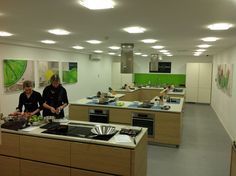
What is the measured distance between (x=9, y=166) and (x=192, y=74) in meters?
9.26

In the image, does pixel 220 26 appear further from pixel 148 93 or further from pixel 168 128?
pixel 148 93

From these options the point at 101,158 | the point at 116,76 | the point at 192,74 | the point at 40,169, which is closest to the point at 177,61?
the point at 192,74

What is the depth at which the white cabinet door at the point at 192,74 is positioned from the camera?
10.4 metres

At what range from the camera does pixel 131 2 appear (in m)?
1.96

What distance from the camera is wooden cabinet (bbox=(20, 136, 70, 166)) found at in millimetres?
2658

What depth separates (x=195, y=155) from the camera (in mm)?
4203

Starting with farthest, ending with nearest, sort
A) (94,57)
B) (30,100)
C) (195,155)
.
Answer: (94,57)
(195,155)
(30,100)

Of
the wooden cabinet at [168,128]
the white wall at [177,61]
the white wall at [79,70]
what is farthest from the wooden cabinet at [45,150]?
the white wall at [177,61]

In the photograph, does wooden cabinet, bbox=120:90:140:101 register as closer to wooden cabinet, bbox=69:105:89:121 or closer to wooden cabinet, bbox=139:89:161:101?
wooden cabinet, bbox=139:89:161:101

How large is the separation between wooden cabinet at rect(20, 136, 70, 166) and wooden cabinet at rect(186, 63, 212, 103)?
29.1ft

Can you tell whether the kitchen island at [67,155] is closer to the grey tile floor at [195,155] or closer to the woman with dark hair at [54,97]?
the woman with dark hair at [54,97]

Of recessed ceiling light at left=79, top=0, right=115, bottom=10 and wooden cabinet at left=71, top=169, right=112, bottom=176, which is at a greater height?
recessed ceiling light at left=79, top=0, right=115, bottom=10

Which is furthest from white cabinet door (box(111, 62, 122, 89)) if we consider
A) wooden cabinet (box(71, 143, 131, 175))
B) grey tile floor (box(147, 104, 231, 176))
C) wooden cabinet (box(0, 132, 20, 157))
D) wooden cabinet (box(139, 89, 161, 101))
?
wooden cabinet (box(71, 143, 131, 175))

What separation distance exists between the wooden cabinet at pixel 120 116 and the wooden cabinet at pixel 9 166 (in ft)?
7.96
